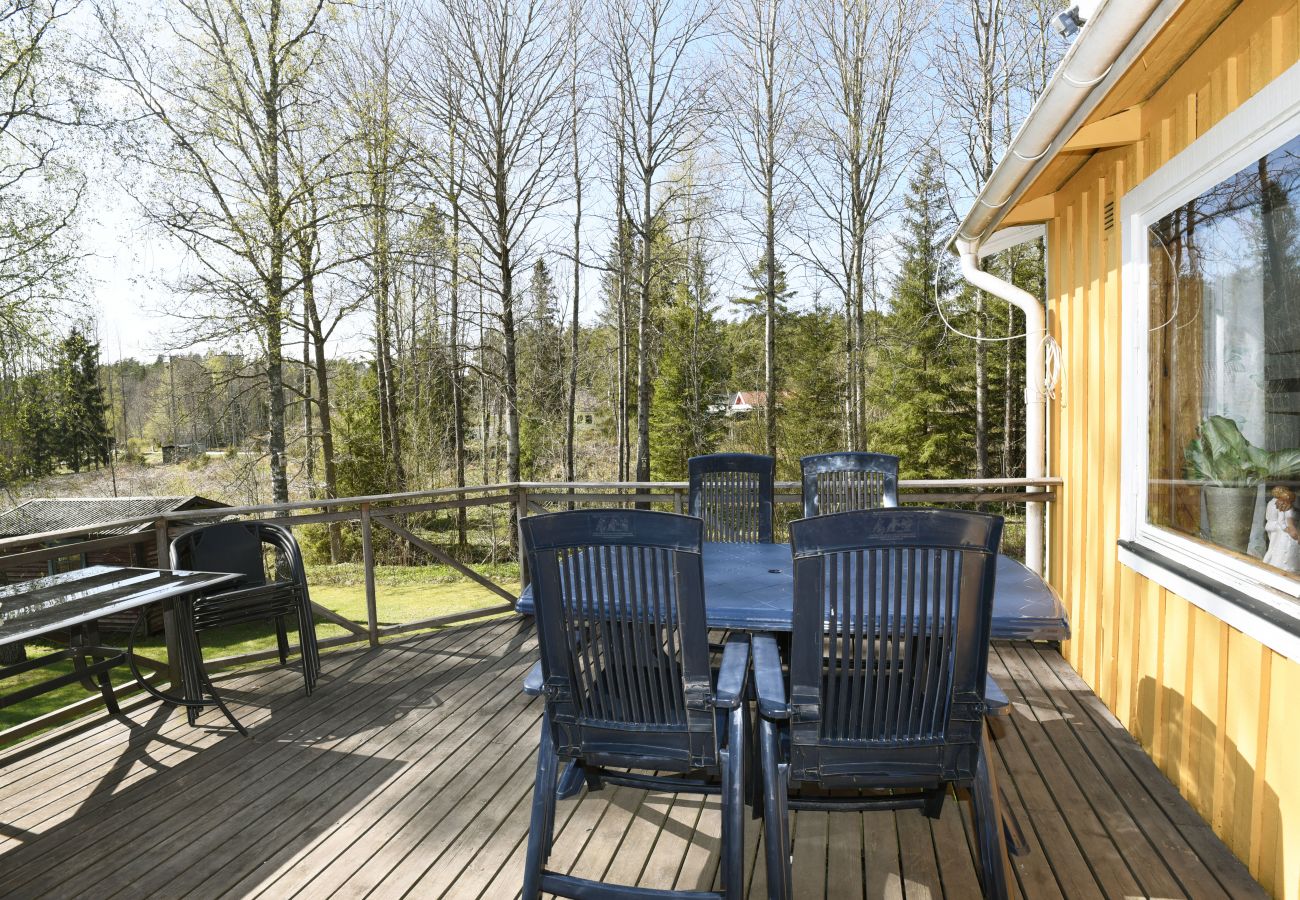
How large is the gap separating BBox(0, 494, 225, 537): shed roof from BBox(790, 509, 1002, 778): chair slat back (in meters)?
11.0

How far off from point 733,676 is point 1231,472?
1.69 metres

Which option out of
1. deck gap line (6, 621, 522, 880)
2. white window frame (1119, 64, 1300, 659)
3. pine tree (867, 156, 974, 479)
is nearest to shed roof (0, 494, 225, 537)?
deck gap line (6, 621, 522, 880)

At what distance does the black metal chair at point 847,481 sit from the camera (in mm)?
3320

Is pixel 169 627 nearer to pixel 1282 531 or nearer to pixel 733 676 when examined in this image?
pixel 733 676

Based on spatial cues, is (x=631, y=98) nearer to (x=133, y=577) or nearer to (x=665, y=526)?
(x=133, y=577)

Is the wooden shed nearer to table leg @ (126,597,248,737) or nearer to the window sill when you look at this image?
table leg @ (126,597,248,737)

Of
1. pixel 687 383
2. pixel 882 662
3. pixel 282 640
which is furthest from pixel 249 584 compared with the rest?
pixel 687 383

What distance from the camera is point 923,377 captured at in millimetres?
14836

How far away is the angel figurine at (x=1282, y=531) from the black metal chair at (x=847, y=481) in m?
1.42

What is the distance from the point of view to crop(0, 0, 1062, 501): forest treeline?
363 inches

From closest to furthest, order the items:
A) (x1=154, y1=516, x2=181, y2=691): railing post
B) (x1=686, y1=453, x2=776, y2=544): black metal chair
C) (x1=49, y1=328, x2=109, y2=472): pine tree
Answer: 1. (x1=154, y1=516, x2=181, y2=691): railing post
2. (x1=686, y1=453, x2=776, y2=544): black metal chair
3. (x1=49, y1=328, x2=109, y2=472): pine tree

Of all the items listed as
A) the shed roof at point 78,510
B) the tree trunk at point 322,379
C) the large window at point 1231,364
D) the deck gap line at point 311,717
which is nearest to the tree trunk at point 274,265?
the tree trunk at point 322,379

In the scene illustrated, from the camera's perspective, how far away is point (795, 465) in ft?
56.2

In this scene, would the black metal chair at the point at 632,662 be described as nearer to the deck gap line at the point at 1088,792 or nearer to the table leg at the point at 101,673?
the deck gap line at the point at 1088,792
